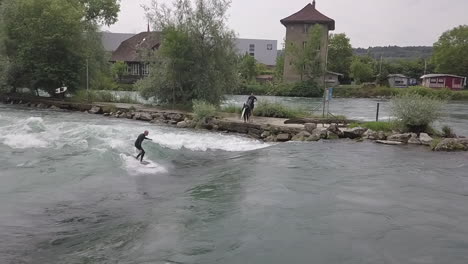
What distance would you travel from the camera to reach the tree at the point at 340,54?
87.5m

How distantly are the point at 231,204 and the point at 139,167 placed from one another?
16.7 feet

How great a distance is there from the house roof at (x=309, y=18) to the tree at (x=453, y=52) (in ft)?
88.4

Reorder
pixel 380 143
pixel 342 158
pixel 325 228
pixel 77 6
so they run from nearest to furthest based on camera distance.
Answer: pixel 325 228, pixel 342 158, pixel 380 143, pixel 77 6

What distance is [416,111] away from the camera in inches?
746

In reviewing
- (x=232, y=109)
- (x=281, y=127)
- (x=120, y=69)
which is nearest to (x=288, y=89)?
(x=120, y=69)

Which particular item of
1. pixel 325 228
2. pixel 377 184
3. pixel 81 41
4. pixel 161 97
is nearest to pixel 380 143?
pixel 377 184

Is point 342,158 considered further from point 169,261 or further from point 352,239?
point 169,261

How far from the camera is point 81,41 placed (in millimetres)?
34562

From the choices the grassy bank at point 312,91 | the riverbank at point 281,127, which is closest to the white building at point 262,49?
the grassy bank at point 312,91

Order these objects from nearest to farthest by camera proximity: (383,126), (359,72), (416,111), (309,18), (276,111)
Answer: (416,111), (383,126), (276,111), (309,18), (359,72)

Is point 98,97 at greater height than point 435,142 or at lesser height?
greater

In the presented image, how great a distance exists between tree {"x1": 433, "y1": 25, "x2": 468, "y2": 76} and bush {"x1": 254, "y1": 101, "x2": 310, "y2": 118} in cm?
7025

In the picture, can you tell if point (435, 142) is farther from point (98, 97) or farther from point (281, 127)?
point (98, 97)

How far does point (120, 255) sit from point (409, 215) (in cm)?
597
